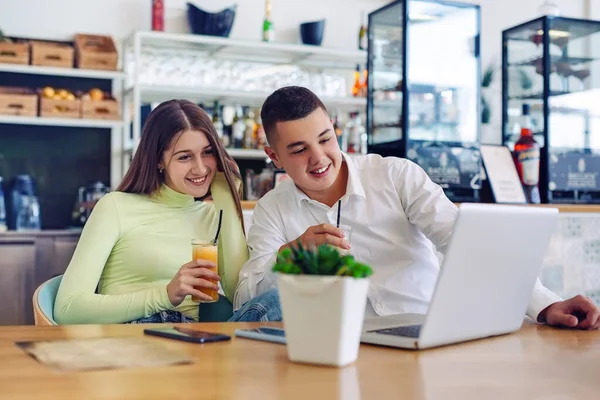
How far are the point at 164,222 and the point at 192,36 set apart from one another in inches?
120

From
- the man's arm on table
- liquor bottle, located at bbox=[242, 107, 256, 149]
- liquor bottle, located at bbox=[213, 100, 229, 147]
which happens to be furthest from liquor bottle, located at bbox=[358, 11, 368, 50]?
the man's arm on table

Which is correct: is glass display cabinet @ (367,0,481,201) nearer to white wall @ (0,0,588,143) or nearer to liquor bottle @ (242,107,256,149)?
liquor bottle @ (242,107,256,149)

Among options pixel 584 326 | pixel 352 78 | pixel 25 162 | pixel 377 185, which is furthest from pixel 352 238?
pixel 352 78

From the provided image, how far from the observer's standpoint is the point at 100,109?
498 cm

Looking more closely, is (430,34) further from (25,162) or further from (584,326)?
(584,326)

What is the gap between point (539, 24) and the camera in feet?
15.7

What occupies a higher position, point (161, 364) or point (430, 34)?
point (430, 34)

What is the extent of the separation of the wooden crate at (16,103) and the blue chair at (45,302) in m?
2.97

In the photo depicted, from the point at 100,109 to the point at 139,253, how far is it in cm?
294

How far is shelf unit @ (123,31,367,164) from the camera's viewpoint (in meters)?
5.05

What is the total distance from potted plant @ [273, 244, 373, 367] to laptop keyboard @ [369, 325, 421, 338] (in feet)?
0.75

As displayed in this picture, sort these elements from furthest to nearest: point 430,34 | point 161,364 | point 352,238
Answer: point 430,34 < point 352,238 < point 161,364

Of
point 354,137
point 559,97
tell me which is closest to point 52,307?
point 559,97

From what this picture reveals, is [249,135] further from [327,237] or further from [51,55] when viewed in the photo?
[327,237]
